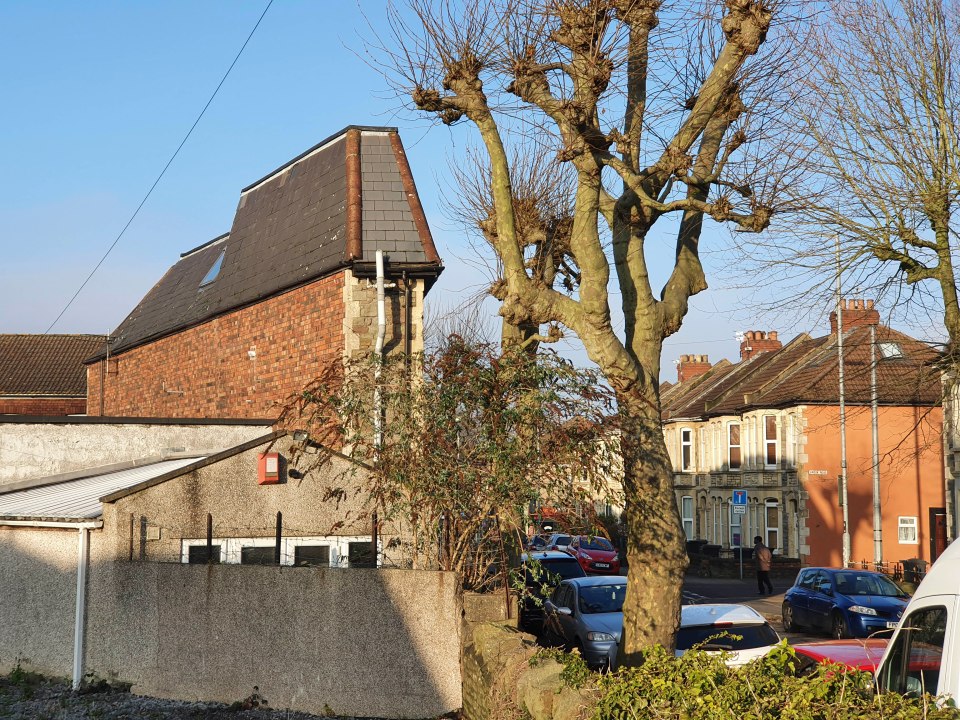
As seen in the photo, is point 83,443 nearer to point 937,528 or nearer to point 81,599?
point 81,599

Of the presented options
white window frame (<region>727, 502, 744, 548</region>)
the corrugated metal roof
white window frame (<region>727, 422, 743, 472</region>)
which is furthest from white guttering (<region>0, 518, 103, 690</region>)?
white window frame (<region>727, 422, 743, 472</region>)

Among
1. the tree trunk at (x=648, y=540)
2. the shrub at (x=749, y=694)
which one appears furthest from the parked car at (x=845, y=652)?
the shrub at (x=749, y=694)

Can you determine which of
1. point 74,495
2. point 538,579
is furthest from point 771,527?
point 538,579

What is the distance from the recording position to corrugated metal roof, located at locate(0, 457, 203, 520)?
1388 centimetres

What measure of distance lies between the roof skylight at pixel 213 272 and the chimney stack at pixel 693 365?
3943cm

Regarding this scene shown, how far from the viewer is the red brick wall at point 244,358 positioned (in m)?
20.7

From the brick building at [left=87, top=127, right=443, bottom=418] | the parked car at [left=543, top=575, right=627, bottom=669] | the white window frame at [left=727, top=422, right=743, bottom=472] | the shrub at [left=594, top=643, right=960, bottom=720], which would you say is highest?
the brick building at [left=87, top=127, right=443, bottom=418]

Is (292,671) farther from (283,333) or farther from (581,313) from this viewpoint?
(283,333)

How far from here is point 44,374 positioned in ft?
196

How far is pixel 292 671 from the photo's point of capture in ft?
39.5

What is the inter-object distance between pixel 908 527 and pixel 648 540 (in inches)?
1377

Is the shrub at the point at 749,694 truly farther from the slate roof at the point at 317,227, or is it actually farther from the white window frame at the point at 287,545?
the slate roof at the point at 317,227

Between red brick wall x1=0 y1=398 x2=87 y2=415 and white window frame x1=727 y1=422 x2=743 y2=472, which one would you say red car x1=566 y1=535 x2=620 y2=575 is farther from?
red brick wall x1=0 y1=398 x2=87 y2=415

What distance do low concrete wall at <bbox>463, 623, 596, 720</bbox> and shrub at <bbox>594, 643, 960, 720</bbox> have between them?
38.1 inches
